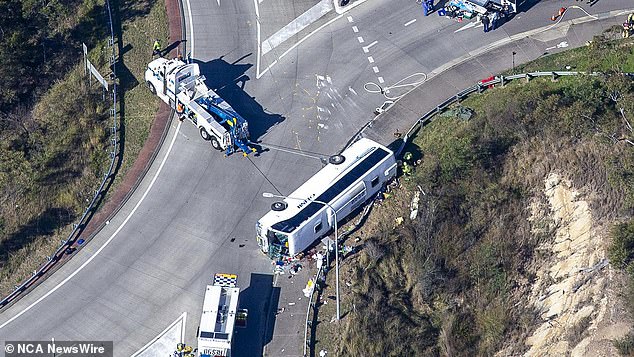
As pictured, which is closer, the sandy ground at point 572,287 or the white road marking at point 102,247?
the white road marking at point 102,247

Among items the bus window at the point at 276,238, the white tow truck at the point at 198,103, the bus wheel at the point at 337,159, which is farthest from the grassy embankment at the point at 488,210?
the white tow truck at the point at 198,103

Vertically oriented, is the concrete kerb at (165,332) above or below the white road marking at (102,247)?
below

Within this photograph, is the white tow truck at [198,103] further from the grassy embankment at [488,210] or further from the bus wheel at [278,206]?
the grassy embankment at [488,210]

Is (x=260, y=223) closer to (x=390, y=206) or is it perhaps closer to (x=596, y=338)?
(x=390, y=206)

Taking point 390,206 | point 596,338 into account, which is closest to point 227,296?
point 390,206

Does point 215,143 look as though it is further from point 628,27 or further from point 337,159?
point 628,27

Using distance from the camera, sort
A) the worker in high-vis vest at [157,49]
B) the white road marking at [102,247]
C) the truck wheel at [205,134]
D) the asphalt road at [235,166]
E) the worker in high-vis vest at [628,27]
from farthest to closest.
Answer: the worker in high-vis vest at [157,49] → the worker in high-vis vest at [628,27] → the truck wheel at [205,134] → the white road marking at [102,247] → the asphalt road at [235,166]

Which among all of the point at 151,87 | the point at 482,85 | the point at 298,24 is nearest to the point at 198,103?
the point at 151,87
